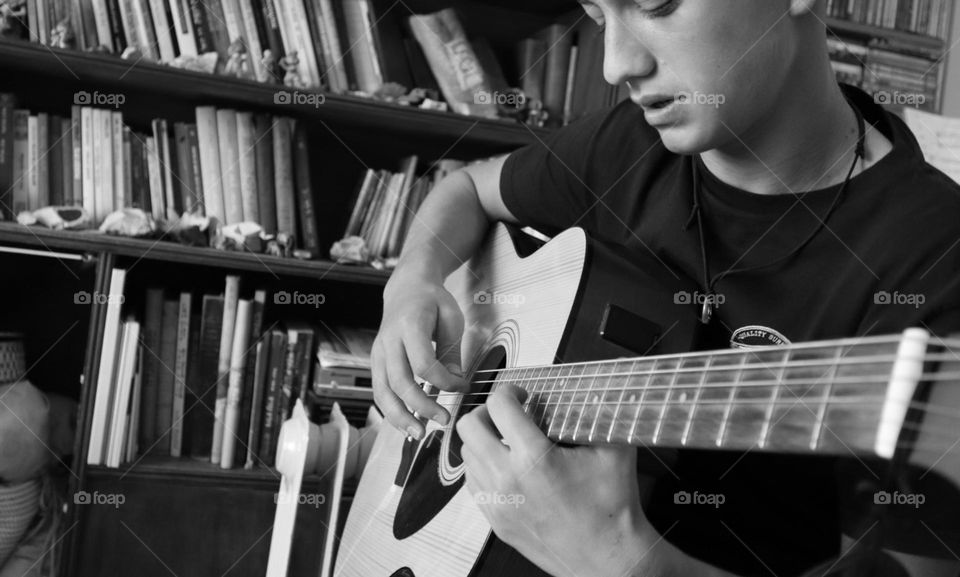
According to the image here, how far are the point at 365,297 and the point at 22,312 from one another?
736 mm

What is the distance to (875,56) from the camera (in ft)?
6.76

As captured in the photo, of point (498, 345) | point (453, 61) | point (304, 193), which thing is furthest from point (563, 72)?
point (498, 345)

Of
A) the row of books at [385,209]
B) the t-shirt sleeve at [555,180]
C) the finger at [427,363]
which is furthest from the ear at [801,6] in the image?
the row of books at [385,209]

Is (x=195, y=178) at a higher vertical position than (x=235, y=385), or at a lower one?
higher

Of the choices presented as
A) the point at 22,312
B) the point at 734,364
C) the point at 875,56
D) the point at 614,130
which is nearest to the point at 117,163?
the point at 22,312

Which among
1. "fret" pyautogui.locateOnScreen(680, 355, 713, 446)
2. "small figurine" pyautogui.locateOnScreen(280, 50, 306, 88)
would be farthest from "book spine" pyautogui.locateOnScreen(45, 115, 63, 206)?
"fret" pyautogui.locateOnScreen(680, 355, 713, 446)

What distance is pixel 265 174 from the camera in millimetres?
1751

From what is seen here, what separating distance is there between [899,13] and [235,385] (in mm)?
1778

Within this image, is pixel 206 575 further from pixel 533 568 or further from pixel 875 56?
pixel 875 56

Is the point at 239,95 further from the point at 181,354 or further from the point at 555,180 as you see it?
the point at 555,180

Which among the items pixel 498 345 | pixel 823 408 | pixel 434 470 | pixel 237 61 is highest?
pixel 237 61

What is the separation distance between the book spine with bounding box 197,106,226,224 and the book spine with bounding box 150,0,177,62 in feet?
0.40

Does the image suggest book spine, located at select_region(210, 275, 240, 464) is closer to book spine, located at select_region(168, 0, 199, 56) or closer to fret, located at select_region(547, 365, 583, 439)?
book spine, located at select_region(168, 0, 199, 56)

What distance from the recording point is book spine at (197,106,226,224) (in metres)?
1.71
